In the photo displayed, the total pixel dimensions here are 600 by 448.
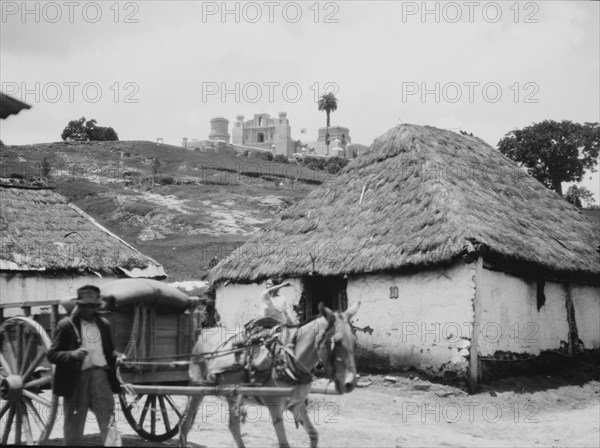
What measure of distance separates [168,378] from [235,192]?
51329 millimetres

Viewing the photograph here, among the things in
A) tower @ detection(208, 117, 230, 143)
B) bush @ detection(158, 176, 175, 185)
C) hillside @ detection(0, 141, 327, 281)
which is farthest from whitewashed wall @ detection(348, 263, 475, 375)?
tower @ detection(208, 117, 230, 143)

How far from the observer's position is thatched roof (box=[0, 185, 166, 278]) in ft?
53.7

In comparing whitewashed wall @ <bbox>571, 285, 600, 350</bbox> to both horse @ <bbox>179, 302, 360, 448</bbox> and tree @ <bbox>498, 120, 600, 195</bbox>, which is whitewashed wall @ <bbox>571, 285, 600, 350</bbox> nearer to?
horse @ <bbox>179, 302, 360, 448</bbox>

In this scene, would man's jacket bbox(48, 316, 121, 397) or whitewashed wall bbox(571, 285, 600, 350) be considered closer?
man's jacket bbox(48, 316, 121, 397)

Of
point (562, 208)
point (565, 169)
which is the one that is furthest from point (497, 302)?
point (565, 169)

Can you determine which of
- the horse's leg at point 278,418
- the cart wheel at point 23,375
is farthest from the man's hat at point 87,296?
the horse's leg at point 278,418

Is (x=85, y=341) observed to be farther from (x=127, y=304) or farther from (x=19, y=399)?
(x=19, y=399)

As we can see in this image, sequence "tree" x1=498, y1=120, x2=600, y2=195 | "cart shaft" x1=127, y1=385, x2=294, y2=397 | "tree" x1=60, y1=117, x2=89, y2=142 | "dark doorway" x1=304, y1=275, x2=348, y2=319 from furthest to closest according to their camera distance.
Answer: "tree" x1=60, y1=117, x2=89, y2=142 → "tree" x1=498, y1=120, x2=600, y2=195 → "dark doorway" x1=304, y1=275, x2=348, y2=319 → "cart shaft" x1=127, y1=385, x2=294, y2=397

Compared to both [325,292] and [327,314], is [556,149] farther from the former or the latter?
[327,314]

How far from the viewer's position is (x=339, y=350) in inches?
296

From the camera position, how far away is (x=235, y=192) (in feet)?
195

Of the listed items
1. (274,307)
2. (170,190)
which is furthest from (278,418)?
(170,190)

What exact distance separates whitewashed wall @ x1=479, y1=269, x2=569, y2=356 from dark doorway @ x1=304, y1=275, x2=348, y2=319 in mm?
3126

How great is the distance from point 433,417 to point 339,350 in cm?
525
